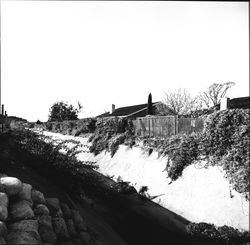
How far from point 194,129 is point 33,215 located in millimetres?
9867

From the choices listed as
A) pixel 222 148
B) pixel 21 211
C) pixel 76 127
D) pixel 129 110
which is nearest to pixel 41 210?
pixel 21 211

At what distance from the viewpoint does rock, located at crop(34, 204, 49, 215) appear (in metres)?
4.79

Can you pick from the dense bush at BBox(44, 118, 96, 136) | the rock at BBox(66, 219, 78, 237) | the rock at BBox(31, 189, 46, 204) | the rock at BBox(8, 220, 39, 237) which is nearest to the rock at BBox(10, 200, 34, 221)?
the rock at BBox(8, 220, 39, 237)

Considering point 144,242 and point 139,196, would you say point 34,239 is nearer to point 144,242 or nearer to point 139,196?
point 144,242

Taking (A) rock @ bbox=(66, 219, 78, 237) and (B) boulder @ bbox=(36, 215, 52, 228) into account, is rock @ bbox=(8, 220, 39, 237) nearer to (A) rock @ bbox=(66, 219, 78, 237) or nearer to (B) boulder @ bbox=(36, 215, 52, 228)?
(B) boulder @ bbox=(36, 215, 52, 228)

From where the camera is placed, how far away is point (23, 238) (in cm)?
400

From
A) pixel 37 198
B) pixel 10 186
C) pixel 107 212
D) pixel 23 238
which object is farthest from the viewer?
pixel 107 212

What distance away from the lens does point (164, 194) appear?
10.6 metres

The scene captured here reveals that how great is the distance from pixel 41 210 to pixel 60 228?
483 millimetres

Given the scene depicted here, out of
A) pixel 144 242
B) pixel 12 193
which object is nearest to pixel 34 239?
pixel 12 193

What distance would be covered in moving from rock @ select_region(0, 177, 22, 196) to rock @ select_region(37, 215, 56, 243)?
615 mm

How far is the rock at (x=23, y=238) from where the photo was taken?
3.97 metres

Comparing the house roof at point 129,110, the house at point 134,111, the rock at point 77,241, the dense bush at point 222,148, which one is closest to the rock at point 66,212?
the rock at point 77,241

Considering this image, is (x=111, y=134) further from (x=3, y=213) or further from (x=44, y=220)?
(x=3, y=213)
